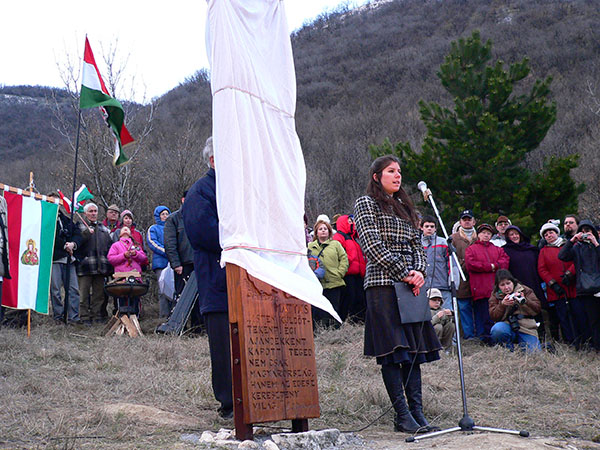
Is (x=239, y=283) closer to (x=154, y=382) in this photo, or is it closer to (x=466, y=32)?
(x=154, y=382)

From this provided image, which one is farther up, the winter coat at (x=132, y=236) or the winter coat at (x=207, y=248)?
the winter coat at (x=132, y=236)

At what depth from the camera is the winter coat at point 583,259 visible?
9648 mm

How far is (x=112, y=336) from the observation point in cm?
1067

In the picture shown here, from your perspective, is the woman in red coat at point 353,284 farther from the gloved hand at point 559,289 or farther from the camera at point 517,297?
the gloved hand at point 559,289

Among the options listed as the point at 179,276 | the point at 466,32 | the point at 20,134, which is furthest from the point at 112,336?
the point at 466,32

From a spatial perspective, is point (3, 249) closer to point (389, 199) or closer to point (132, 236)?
point (389, 199)

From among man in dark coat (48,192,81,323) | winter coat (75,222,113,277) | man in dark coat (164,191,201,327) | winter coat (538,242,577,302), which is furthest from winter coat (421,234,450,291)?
man in dark coat (48,192,81,323)

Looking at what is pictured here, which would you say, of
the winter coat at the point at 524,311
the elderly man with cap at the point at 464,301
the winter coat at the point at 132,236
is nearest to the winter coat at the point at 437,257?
the elderly man with cap at the point at 464,301

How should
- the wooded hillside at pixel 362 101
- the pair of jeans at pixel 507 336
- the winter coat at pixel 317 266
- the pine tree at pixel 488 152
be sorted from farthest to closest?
the wooded hillside at pixel 362 101 < the pine tree at pixel 488 152 < the winter coat at pixel 317 266 < the pair of jeans at pixel 507 336

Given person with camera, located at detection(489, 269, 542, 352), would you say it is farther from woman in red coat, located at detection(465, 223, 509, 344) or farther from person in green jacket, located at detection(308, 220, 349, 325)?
person in green jacket, located at detection(308, 220, 349, 325)

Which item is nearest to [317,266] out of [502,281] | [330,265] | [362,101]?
[330,265]

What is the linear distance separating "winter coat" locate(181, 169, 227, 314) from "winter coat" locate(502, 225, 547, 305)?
237 inches

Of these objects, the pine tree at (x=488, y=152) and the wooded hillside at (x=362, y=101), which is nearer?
the pine tree at (x=488, y=152)

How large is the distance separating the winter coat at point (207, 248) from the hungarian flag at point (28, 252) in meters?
5.37
